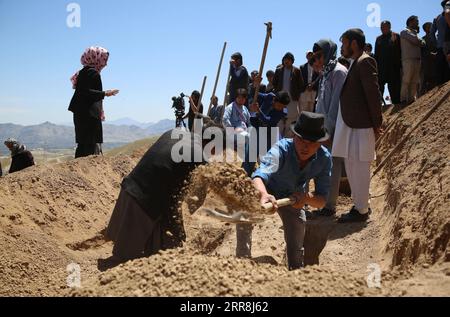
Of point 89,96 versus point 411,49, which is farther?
point 411,49

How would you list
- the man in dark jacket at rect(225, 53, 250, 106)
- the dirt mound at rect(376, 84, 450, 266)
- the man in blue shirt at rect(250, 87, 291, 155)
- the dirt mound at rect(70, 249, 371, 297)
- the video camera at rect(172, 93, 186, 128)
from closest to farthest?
the dirt mound at rect(70, 249, 371, 297) → the dirt mound at rect(376, 84, 450, 266) → the man in blue shirt at rect(250, 87, 291, 155) → the man in dark jacket at rect(225, 53, 250, 106) → the video camera at rect(172, 93, 186, 128)

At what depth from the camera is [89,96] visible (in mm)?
7043

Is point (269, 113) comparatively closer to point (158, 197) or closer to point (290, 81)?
point (290, 81)

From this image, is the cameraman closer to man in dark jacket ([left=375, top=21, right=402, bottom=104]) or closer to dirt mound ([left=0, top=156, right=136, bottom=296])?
dirt mound ([left=0, top=156, right=136, bottom=296])

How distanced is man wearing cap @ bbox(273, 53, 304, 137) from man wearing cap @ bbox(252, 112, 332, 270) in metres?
4.07

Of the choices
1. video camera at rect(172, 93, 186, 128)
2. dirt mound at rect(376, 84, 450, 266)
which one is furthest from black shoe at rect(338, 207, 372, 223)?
video camera at rect(172, 93, 186, 128)

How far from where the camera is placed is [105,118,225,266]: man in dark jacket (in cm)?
388

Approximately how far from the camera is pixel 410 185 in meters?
5.21

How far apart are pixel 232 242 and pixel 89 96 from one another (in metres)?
3.22

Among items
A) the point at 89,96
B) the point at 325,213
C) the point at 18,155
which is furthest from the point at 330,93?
the point at 18,155

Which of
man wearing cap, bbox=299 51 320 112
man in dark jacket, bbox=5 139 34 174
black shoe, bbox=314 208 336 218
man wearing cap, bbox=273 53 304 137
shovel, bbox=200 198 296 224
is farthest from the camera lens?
man wearing cap, bbox=299 51 320 112

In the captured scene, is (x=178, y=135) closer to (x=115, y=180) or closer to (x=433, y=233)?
(x=433, y=233)

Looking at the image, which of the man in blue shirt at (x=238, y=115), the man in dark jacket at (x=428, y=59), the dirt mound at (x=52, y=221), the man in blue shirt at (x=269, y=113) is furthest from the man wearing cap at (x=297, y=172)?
the man in dark jacket at (x=428, y=59)
